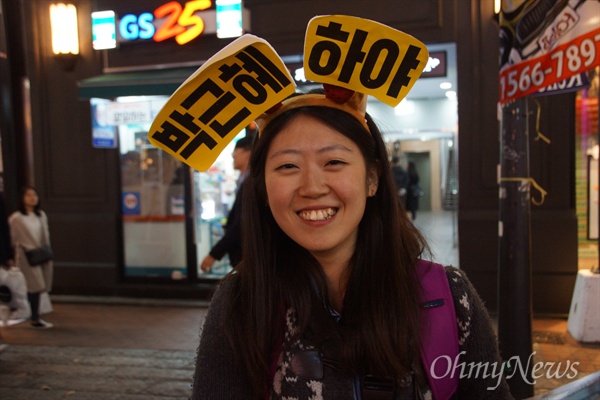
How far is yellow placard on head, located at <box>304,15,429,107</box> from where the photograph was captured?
1547mm

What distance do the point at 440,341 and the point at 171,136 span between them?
3.22ft

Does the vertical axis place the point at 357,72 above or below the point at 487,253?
above

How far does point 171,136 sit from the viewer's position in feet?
5.56

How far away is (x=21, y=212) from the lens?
6.91m

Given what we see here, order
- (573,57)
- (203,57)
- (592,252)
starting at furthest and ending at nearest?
(592,252)
(203,57)
(573,57)

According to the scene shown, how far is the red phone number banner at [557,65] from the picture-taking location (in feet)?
12.5

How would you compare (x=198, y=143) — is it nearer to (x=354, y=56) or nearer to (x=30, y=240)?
(x=354, y=56)

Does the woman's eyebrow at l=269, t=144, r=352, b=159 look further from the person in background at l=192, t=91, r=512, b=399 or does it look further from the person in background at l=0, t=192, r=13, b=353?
the person in background at l=0, t=192, r=13, b=353

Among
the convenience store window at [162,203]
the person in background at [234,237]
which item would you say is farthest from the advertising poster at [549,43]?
the convenience store window at [162,203]

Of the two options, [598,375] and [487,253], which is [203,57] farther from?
[598,375]

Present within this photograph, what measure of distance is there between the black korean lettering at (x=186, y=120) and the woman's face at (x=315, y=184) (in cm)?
26

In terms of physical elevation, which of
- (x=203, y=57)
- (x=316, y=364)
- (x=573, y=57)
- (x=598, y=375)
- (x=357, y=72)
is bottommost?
(x=598, y=375)

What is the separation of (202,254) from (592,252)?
6.82 meters

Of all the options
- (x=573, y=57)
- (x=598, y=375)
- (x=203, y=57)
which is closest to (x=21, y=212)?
(x=203, y=57)
